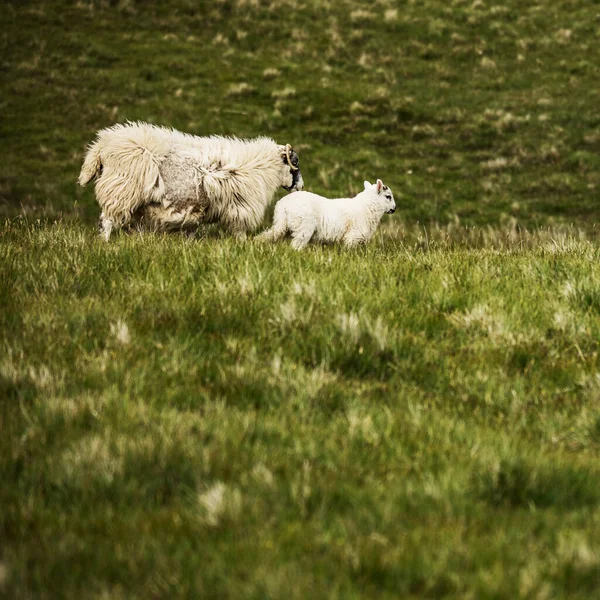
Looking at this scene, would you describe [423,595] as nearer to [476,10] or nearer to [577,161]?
[577,161]

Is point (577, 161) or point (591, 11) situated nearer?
point (577, 161)

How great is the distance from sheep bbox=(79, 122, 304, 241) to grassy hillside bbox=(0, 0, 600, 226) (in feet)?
22.8

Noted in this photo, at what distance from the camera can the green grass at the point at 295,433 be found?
8.21 feet

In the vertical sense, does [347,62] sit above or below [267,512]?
above

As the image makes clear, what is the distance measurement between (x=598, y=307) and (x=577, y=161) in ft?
56.2

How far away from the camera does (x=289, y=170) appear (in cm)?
1148

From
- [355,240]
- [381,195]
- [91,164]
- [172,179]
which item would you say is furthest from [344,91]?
[91,164]

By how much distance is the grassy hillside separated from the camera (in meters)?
20.2

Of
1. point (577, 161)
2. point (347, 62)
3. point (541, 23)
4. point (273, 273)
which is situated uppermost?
point (541, 23)

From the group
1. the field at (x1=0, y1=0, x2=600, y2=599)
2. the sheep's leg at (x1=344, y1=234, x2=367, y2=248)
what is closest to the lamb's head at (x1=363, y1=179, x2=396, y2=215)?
the sheep's leg at (x1=344, y1=234, x2=367, y2=248)

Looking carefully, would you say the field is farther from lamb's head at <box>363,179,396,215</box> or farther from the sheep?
lamb's head at <box>363,179,396,215</box>

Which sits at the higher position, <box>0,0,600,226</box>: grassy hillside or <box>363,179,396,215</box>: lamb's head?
<box>0,0,600,226</box>: grassy hillside

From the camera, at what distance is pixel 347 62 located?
2831 centimetres

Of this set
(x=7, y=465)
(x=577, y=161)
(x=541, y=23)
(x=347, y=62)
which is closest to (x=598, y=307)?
(x=7, y=465)
